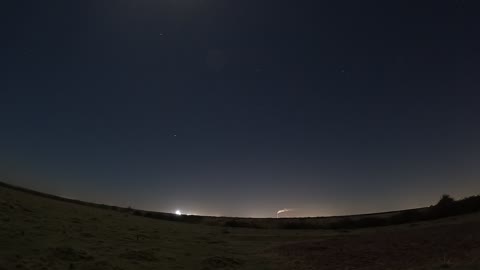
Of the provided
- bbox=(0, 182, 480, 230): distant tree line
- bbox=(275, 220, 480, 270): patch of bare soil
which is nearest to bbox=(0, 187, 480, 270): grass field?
bbox=(275, 220, 480, 270): patch of bare soil

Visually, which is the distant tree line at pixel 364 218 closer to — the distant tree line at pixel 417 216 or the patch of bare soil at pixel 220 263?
the distant tree line at pixel 417 216

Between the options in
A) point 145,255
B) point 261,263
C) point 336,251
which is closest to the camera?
point 145,255

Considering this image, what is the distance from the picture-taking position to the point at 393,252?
73.5 feet

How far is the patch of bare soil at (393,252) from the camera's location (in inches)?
735

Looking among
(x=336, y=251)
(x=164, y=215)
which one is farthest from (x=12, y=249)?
(x=164, y=215)

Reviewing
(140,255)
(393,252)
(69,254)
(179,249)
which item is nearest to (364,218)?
(393,252)

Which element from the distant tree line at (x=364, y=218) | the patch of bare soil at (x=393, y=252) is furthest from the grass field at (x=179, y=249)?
the distant tree line at (x=364, y=218)

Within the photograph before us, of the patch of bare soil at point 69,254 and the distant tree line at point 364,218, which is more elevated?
the distant tree line at point 364,218

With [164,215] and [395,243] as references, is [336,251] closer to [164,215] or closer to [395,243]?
[395,243]

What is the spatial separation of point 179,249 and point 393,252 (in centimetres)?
1340

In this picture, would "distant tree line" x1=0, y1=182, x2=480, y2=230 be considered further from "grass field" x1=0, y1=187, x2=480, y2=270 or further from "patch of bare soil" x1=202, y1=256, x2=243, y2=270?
"patch of bare soil" x1=202, y1=256, x2=243, y2=270

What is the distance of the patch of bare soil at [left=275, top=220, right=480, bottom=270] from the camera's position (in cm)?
1867

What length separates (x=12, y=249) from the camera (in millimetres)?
17984

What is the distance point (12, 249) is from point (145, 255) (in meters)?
6.56
